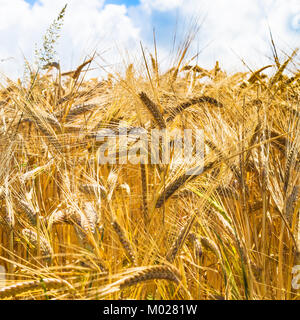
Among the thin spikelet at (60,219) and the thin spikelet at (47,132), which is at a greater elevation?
the thin spikelet at (47,132)

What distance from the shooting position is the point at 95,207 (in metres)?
0.85

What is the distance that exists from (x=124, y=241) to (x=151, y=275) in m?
0.15

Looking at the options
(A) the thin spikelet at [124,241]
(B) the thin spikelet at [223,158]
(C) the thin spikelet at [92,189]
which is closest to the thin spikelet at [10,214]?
(C) the thin spikelet at [92,189]

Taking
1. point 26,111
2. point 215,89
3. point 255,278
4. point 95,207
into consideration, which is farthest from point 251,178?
point 26,111

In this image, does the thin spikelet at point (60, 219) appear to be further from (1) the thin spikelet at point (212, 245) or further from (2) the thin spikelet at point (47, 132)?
(1) the thin spikelet at point (212, 245)

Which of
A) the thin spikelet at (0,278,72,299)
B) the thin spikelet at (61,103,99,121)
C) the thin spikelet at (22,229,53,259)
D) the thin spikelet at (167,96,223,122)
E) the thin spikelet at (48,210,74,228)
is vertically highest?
the thin spikelet at (61,103,99,121)

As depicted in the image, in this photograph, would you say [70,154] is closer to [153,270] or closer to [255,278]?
[153,270]

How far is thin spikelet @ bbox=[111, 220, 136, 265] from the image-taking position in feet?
2.45

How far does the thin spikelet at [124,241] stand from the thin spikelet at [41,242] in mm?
222

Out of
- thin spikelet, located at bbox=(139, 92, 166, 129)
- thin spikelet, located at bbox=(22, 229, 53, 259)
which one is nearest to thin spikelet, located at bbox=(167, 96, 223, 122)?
thin spikelet, located at bbox=(139, 92, 166, 129)

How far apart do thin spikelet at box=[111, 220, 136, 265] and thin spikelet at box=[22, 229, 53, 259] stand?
222mm

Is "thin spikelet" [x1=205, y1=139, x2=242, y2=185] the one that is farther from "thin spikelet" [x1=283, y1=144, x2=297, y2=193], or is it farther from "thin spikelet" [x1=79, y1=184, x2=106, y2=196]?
"thin spikelet" [x1=79, y1=184, x2=106, y2=196]

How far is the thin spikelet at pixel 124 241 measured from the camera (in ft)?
2.45

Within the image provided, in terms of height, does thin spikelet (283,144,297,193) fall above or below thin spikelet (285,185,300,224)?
above
